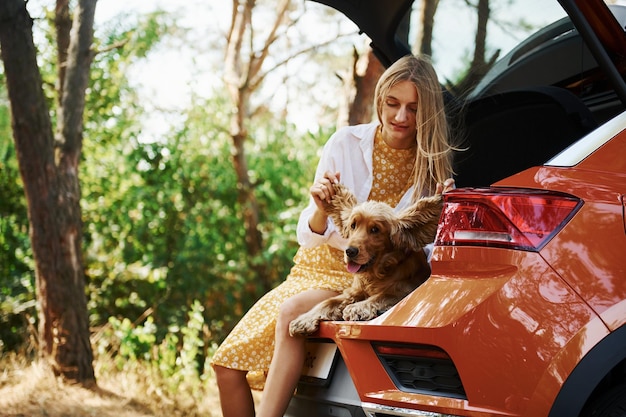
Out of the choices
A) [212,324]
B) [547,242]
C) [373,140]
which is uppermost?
[373,140]

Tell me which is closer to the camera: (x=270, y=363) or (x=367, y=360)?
(x=367, y=360)

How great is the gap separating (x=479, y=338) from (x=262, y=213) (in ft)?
34.3

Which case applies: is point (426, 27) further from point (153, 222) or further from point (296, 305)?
point (153, 222)

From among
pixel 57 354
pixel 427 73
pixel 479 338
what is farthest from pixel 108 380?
pixel 479 338

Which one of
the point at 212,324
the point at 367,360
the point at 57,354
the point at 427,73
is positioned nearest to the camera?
the point at 367,360

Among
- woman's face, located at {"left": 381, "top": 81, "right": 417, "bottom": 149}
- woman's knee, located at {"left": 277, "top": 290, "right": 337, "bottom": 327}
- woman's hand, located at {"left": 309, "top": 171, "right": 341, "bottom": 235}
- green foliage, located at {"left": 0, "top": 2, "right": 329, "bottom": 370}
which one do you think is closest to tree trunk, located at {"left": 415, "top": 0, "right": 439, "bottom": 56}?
woman's face, located at {"left": 381, "top": 81, "right": 417, "bottom": 149}

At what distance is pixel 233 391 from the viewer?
3.55 meters

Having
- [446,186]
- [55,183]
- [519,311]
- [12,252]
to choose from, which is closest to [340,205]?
[446,186]

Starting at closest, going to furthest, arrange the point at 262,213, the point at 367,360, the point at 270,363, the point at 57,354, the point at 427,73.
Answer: the point at 367,360
the point at 270,363
the point at 427,73
the point at 57,354
the point at 262,213

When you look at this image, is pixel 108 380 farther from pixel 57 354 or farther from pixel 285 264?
pixel 285 264

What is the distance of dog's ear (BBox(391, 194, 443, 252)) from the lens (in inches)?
124

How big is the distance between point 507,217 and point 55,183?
498 centimetres

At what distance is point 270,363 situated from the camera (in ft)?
11.4

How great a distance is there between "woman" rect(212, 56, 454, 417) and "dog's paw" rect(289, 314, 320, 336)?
0.20 feet
